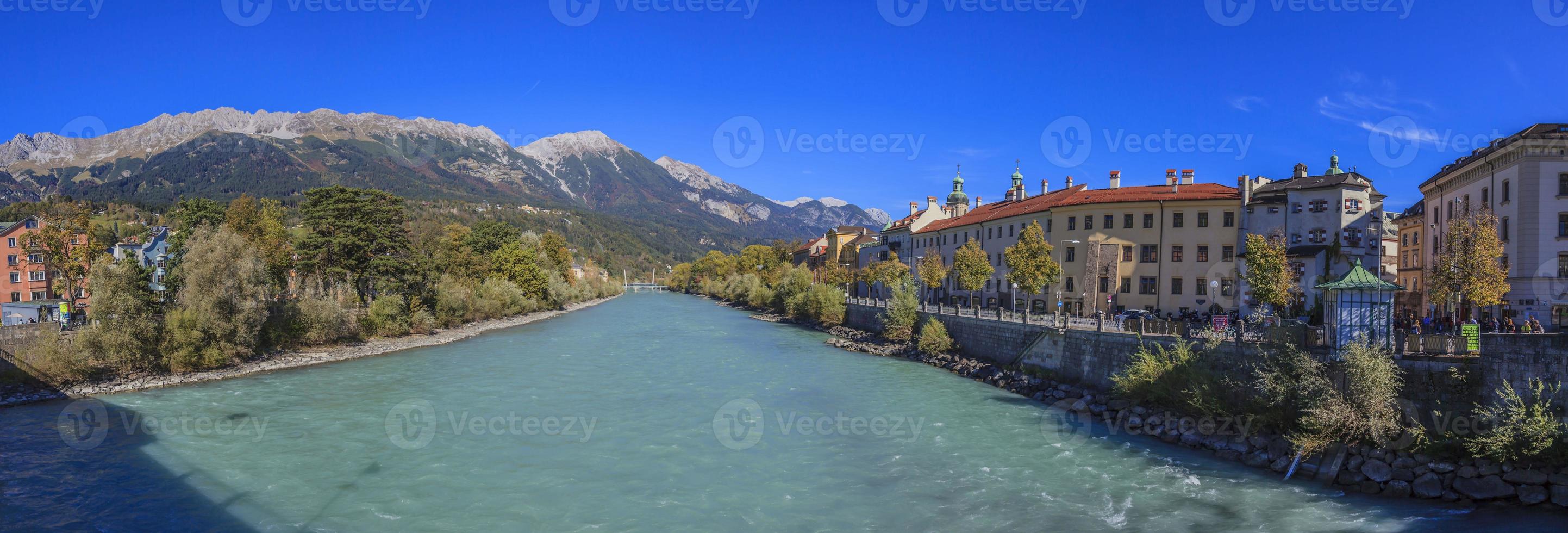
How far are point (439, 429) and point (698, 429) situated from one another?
7.41m

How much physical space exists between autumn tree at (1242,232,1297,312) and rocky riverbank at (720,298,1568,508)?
9270 millimetres

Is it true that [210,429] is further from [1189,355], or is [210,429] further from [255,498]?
[1189,355]

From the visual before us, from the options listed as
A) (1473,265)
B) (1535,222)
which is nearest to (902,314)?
(1473,265)

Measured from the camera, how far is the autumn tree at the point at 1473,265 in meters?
23.8

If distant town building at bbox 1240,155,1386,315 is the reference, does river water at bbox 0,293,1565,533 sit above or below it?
below

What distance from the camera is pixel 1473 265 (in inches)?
949

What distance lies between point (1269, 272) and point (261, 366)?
42665 millimetres

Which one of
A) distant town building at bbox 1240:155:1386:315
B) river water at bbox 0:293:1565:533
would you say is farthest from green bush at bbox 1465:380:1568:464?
distant town building at bbox 1240:155:1386:315

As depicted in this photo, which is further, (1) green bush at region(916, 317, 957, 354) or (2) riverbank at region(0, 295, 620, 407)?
(1) green bush at region(916, 317, 957, 354)

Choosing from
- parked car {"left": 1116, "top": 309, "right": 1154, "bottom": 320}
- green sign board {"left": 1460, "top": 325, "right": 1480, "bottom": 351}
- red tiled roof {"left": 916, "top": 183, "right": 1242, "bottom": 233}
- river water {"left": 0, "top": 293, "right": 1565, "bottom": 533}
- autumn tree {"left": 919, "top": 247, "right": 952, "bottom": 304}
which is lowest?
river water {"left": 0, "top": 293, "right": 1565, "bottom": 533}

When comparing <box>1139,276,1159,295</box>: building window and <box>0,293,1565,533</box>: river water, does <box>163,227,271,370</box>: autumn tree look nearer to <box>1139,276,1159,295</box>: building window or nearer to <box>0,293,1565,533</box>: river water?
<box>0,293,1565,533</box>: river water

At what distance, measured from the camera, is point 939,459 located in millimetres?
17844

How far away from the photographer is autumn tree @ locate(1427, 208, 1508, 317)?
23.8 meters

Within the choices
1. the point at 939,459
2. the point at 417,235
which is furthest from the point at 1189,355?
the point at 417,235
